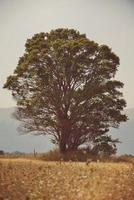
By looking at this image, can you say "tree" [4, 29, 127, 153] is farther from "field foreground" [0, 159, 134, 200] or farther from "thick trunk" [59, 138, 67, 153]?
"field foreground" [0, 159, 134, 200]

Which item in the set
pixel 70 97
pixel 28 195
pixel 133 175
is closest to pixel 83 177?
pixel 133 175

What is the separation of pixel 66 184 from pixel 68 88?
23.1 ft

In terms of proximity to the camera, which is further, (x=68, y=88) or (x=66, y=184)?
(x=68, y=88)

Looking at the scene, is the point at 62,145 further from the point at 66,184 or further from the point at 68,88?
the point at 66,184

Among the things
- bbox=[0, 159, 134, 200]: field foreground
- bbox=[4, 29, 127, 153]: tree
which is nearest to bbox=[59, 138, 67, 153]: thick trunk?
bbox=[4, 29, 127, 153]: tree

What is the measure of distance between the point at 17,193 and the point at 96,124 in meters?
7.58

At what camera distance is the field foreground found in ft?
19.5

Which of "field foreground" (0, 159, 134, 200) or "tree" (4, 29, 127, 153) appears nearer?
"field foreground" (0, 159, 134, 200)

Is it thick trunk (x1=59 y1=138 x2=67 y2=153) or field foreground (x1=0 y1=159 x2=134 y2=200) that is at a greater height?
thick trunk (x1=59 y1=138 x2=67 y2=153)

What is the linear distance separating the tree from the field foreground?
16.9 ft

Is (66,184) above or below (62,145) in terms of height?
below

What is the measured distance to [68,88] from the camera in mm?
13633

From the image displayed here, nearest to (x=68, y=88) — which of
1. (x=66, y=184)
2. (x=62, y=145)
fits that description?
(x=62, y=145)

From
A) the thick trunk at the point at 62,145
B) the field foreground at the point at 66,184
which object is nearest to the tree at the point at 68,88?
the thick trunk at the point at 62,145
